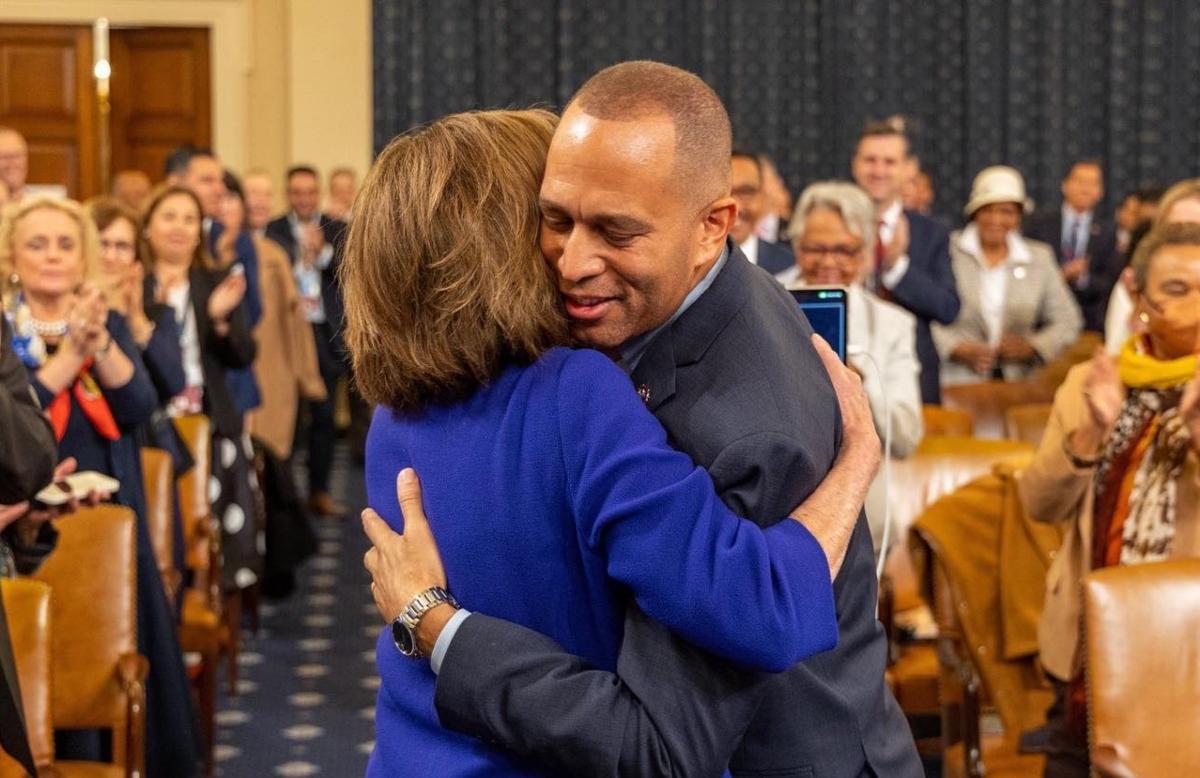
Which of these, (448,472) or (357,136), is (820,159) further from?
(448,472)

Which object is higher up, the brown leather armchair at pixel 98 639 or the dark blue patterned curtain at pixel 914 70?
the dark blue patterned curtain at pixel 914 70

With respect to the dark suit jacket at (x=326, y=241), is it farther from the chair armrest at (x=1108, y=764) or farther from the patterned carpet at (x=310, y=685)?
the chair armrest at (x=1108, y=764)

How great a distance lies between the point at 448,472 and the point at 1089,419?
6.95 ft

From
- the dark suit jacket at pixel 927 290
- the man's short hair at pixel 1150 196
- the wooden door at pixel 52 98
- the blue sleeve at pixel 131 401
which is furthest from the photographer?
the wooden door at pixel 52 98

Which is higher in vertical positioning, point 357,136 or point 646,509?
point 357,136

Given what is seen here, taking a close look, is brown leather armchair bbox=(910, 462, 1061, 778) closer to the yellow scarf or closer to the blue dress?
the yellow scarf

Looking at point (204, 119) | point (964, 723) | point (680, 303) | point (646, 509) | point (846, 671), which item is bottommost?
point (964, 723)

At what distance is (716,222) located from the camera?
5.65 ft

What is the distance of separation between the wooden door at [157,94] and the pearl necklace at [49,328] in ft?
27.1

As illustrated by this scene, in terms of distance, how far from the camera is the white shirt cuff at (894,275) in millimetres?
6504

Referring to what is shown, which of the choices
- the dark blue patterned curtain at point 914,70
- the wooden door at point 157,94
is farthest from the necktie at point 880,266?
the wooden door at point 157,94

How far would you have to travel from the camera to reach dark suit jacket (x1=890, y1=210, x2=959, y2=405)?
6500mm

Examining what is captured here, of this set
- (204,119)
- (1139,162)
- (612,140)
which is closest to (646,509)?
(612,140)

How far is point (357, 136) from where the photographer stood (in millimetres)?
12609
